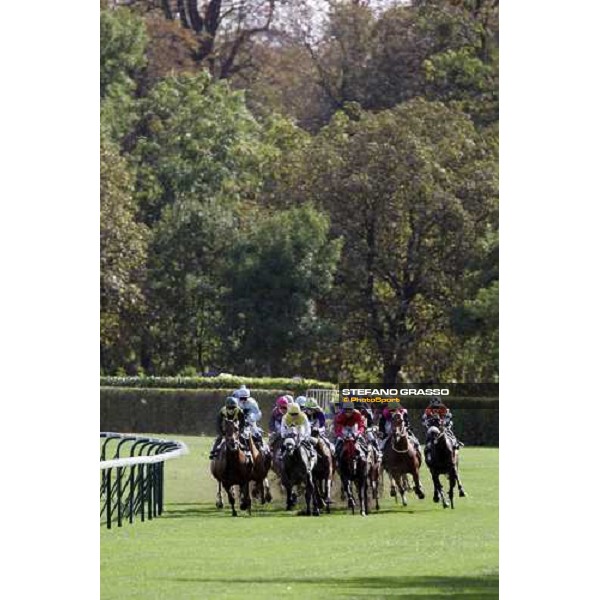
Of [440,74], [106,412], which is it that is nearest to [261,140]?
[440,74]

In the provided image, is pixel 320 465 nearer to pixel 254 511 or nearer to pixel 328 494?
pixel 328 494

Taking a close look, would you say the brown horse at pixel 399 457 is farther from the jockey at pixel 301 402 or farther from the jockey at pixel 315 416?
the jockey at pixel 301 402

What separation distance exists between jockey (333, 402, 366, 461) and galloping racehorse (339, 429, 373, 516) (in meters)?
0.05

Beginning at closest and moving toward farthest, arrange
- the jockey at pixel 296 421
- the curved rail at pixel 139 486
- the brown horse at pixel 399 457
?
the curved rail at pixel 139 486
the jockey at pixel 296 421
the brown horse at pixel 399 457

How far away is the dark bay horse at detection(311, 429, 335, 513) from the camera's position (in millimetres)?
21000

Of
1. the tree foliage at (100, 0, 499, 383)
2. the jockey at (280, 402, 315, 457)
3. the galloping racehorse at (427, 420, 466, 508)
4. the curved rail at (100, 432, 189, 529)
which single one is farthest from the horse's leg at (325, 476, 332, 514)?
the tree foliage at (100, 0, 499, 383)

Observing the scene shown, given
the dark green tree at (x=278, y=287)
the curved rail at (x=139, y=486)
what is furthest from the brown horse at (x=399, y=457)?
the dark green tree at (x=278, y=287)

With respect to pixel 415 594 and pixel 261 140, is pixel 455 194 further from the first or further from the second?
pixel 415 594

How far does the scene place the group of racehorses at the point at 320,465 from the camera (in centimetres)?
2055

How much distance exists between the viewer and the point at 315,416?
21.7 m

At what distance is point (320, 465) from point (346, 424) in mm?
505

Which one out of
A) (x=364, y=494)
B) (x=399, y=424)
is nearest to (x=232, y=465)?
(x=364, y=494)

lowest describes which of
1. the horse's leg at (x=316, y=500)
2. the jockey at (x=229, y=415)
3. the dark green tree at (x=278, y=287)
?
the horse's leg at (x=316, y=500)

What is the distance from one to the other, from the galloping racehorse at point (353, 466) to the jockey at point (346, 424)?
5 cm
